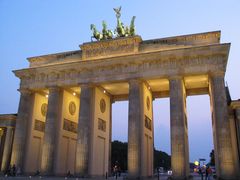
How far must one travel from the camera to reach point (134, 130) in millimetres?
31000

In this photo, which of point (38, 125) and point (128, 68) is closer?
point (128, 68)

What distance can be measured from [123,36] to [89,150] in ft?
50.7

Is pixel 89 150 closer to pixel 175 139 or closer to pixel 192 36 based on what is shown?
pixel 175 139

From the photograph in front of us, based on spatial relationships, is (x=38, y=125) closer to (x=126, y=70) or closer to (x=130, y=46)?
(x=126, y=70)

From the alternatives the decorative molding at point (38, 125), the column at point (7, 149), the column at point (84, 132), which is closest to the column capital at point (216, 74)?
the column at point (84, 132)

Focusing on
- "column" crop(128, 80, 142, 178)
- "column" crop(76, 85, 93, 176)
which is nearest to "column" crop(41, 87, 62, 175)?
"column" crop(76, 85, 93, 176)

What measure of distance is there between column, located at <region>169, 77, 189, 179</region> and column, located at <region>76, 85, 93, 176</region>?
9925mm

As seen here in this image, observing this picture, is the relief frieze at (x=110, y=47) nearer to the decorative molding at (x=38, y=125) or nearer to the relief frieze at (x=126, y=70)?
the relief frieze at (x=126, y=70)

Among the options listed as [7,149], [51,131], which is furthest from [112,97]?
[7,149]

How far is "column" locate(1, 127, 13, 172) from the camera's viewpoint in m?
36.3

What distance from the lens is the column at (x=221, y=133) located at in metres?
26.9

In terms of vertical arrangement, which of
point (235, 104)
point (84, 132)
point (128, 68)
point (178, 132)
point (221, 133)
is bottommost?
point (221, 133)

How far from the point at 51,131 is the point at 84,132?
464 centimetres

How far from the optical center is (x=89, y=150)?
32781 millimetres
